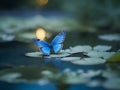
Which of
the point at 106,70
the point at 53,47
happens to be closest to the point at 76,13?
the point at 53,47

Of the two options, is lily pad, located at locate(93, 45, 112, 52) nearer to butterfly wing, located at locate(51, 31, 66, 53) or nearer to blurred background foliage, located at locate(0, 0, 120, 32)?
butterfly wing, located at locate(51, 31, 66, 53)

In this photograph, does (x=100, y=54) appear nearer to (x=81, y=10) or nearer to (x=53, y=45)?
(x=53, y=45)

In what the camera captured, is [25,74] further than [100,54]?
No

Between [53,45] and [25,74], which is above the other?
[53,45]

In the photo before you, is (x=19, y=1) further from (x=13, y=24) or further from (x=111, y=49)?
(x=111, y=49)

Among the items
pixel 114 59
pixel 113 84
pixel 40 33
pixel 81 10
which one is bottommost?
pixel 113 84

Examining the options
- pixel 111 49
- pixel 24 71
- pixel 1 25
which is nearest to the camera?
pixel 24 71

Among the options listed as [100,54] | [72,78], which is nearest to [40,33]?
[100,54]

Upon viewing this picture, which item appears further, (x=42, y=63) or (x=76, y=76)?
(x=42, y=63)
